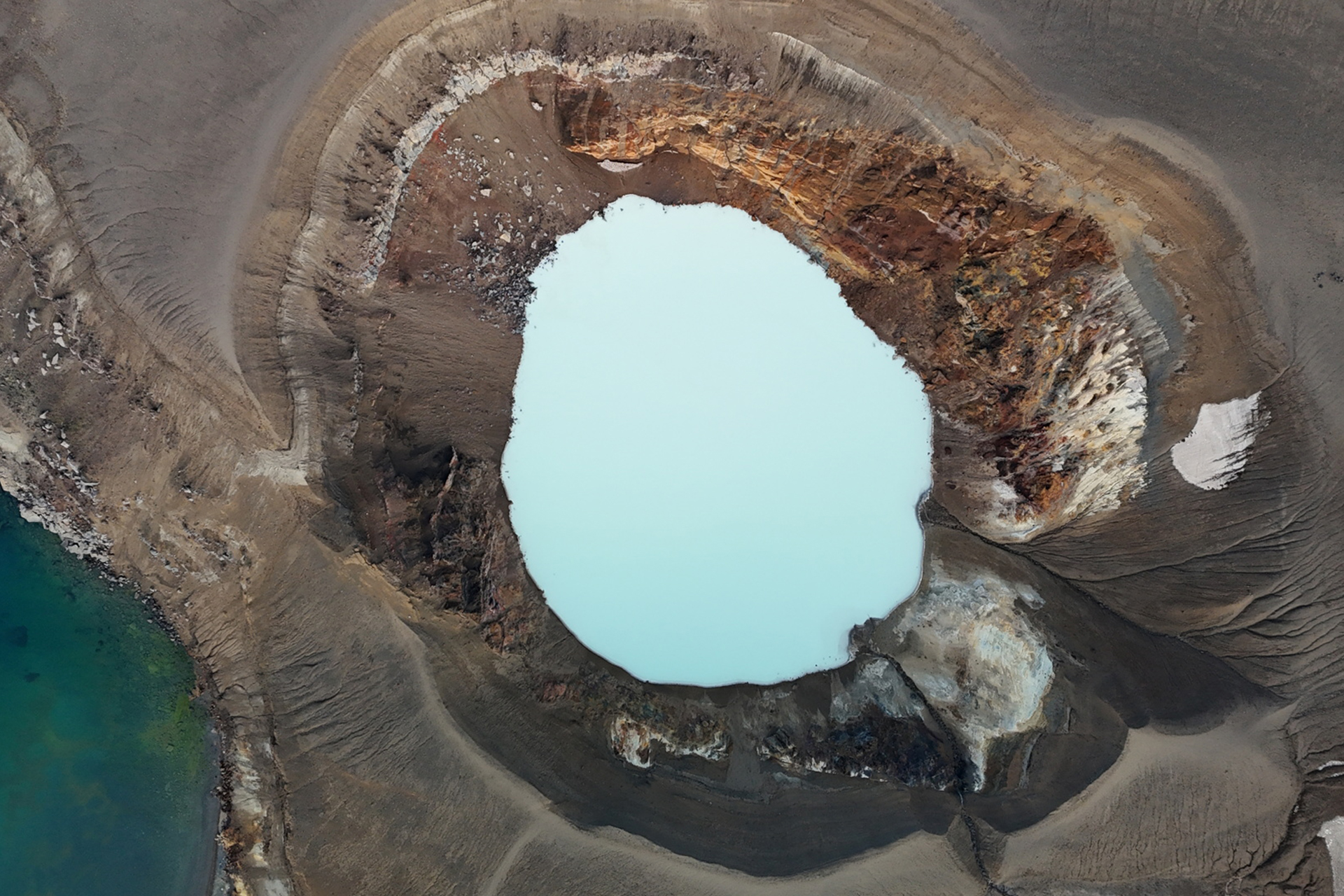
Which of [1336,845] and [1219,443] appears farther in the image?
[1219,443]

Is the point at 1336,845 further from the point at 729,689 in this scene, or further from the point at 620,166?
the point at 620,166

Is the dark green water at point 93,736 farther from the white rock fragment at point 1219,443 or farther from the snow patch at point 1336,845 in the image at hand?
the snow patch at point 1336,845

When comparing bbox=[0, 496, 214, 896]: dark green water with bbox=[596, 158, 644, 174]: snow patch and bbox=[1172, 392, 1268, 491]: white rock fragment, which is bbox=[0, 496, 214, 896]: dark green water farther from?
bbox=[1172, 392, 1268, 491]: white rock fragment

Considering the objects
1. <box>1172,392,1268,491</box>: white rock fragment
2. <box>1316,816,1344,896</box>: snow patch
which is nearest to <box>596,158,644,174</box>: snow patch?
<box>1172,392,1268,491</box>: white rock fragment

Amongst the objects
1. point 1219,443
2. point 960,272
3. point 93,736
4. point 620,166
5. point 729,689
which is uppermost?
point 620,166

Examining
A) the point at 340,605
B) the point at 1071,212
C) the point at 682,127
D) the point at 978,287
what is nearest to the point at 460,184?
the point at 682,127

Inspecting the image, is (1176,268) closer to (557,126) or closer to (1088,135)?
(1088,135)

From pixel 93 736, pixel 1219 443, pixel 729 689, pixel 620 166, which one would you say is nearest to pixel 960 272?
pixel 1219 443
